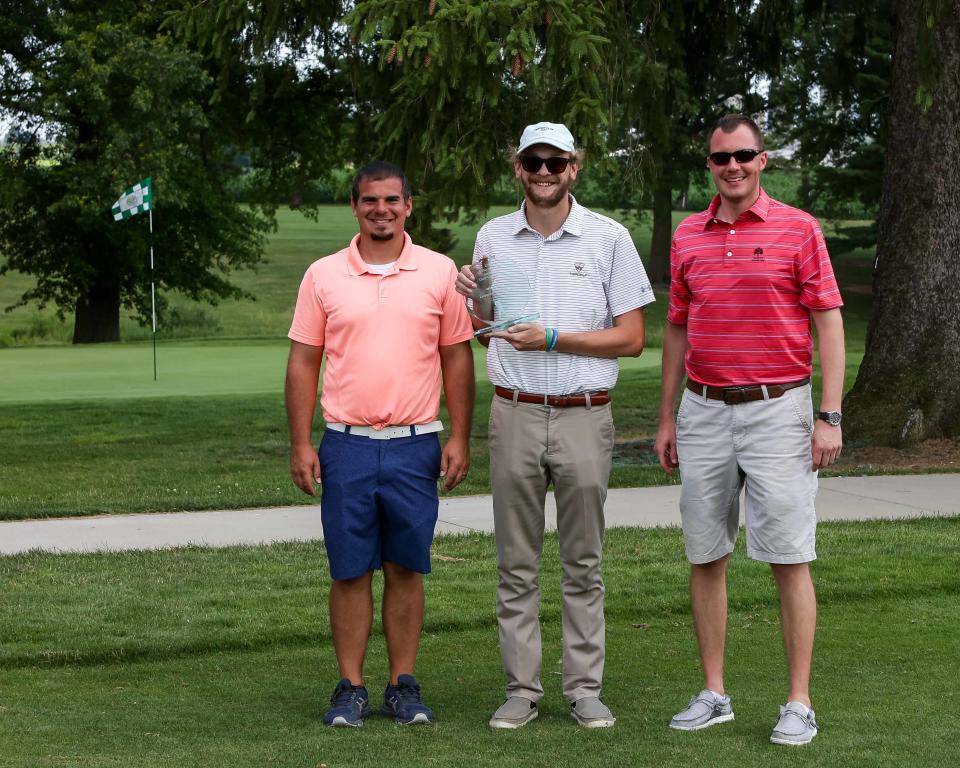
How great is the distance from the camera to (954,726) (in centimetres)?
471

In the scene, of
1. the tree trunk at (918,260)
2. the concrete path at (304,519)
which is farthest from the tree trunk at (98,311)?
the concrete path at (304,519)

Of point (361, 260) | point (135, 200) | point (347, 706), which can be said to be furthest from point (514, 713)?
point (135, 200)

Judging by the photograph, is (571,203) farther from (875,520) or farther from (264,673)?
(875,520)

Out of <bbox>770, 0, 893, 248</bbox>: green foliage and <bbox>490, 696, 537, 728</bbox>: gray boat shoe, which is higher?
<bbox>770, 0, 893, 248</bbox>: green foliage

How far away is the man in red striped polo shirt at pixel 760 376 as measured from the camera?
4.64m

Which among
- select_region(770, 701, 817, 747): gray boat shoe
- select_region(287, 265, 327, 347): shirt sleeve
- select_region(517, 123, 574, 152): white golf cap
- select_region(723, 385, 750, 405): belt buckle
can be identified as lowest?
select_region(770, 701, 817, 747): gray boat shoe

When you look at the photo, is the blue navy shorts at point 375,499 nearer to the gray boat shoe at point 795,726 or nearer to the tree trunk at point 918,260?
the gray boat shoe at point 795,726

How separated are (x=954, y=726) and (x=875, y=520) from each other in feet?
15.8

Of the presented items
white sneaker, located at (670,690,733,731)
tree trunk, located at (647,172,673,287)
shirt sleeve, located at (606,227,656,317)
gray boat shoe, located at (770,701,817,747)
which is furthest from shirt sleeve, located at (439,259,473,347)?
tree trunk, located at (647,172,673,287)

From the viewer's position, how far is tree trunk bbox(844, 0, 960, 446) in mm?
12852

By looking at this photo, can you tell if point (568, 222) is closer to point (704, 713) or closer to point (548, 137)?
point (548, 137)

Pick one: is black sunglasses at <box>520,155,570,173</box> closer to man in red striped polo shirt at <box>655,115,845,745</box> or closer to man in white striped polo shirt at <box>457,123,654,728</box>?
man in white striped polo shirt at <box>457,123,654,728</box>

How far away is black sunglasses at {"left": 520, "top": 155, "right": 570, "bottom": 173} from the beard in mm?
38

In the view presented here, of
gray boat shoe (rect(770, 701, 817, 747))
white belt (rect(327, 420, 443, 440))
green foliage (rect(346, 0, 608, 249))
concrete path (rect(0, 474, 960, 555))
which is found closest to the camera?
gray boat shoe (rect(770, 701, 817, 747))
